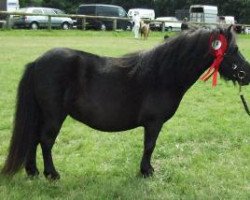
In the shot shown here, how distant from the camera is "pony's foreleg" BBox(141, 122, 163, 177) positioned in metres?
5.40

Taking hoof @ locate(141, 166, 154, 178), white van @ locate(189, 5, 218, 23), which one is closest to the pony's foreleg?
hoof @ locate(141, 166, 154, 178)

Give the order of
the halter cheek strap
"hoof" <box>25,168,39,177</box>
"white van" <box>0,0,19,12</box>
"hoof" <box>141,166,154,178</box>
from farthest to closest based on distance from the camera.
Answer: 1. "white van" <box>0,0,19,12</box>
2. "hoof" <box>141,166,154,178</box>
3. "hoof" <box>25,168,39,177</box>
4. the halter cheek strap

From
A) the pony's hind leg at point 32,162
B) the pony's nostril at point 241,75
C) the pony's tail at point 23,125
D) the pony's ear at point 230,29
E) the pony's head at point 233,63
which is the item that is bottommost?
the pony's hind leg at point 32,162

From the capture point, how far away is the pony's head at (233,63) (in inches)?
203

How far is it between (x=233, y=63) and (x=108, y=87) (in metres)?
1.34

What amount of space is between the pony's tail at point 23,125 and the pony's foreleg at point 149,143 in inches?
48.2

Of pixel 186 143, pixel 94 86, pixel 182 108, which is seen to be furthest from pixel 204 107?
pixel 94 86

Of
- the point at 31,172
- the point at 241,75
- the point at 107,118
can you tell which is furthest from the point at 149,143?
the point at 31,172

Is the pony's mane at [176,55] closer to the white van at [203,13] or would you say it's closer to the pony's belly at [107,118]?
the pony's belly at [107,118]

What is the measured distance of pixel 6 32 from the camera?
2867 cm

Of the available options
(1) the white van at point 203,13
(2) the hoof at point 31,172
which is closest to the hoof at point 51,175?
(2) the hoof at point 31,172

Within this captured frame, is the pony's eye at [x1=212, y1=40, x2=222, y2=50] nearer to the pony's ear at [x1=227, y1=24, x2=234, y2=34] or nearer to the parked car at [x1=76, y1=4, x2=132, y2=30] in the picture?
the pony's ear at [x1=227, y1=24, x2=234, y2=34]

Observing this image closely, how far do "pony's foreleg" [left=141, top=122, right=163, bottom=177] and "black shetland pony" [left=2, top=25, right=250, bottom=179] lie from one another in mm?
12

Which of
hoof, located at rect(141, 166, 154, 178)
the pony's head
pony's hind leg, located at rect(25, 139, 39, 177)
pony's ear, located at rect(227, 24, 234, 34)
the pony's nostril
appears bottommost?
hoof, located at rect(141, 166, 154, 178)
